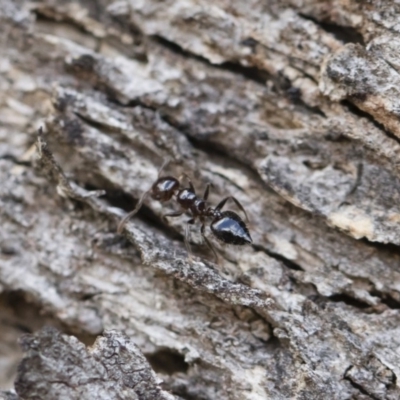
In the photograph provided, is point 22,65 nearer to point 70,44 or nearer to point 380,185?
point 70,44

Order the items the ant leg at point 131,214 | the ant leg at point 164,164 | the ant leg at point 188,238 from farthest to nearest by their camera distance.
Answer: the ant leg at point 164,164
the ant leg at point 131,214
the ant leg at point 188,238

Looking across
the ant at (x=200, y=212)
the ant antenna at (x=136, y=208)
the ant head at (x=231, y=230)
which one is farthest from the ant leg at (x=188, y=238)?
the ant antenna at (x=136, y=208)

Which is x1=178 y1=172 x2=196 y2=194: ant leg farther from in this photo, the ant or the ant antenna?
the ant antenna

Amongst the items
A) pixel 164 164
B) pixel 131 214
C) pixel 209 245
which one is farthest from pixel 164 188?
pixel 209 245

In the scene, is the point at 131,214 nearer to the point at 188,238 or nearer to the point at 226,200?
the point at 188,238

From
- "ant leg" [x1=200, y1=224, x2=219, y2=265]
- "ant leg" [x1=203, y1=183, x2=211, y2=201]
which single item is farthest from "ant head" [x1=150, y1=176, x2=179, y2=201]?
"ant leg" [x1=200, y1=224, x2=219, y2=265]

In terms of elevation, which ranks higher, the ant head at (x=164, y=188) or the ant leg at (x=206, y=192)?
the ant leg at (x=206, y=192)

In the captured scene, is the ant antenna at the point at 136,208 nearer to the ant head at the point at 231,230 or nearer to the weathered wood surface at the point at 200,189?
the weathered wood surface at the point at 200,189

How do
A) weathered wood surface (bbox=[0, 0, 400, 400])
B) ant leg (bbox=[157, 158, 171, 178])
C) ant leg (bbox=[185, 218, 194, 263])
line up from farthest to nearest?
ant leg (bbox=[157, 158, 171, 178]) < ant leg (bbox=[185, 218, 194, 263]) < weathered wood surface (bbox=[0, 0, 400, 400])
